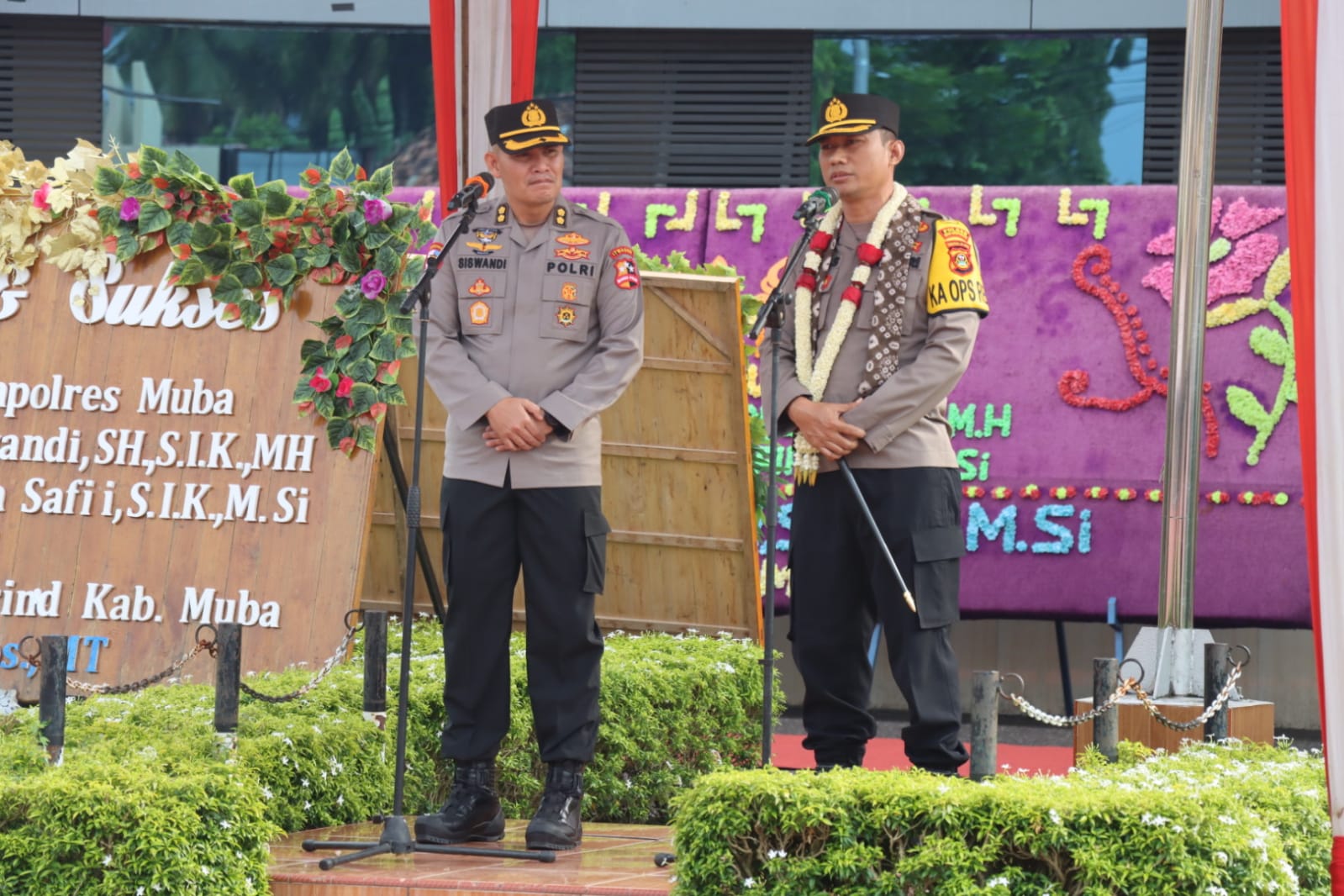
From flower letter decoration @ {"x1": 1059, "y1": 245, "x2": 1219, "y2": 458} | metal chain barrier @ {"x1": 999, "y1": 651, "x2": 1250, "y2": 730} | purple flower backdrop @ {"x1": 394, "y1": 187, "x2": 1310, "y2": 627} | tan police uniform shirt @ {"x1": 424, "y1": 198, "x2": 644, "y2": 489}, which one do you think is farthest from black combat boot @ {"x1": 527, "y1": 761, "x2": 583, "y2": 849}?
flower letter decoration @ {"x1": 1059, "y1": 245, "x2": 1219, "y2": 458}

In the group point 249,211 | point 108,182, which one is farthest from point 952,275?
point 108,182

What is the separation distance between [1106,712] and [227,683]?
204 centimetres

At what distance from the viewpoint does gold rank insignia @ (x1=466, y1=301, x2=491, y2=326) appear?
151 inches

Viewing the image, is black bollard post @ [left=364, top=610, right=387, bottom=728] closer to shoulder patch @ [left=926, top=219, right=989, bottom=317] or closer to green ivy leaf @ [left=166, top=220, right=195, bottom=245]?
green ivy leaf @ [left=166, top=220, right=195, bottom=245]

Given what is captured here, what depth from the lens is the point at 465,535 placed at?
3.79 m

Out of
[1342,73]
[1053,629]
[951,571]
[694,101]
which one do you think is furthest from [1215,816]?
[694,101]

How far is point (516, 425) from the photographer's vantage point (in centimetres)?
370

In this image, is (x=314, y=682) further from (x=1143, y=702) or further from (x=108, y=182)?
(x=1143, y=702)

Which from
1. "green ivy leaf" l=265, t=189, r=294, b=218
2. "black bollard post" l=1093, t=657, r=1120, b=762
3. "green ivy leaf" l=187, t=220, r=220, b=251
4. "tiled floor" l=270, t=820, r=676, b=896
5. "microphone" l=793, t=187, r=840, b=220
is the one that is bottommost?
"tiled floor" l=270, t=820, r=676, b=896

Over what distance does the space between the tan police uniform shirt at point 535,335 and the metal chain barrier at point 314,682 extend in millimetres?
703

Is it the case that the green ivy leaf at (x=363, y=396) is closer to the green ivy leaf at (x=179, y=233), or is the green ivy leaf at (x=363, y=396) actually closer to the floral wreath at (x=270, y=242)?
the floral wreath at (x=270, y=242)

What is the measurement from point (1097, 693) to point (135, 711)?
227cm

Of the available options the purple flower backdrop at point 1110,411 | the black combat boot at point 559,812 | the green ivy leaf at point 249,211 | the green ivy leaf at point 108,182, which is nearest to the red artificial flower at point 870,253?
the black combat boot at point 559,812

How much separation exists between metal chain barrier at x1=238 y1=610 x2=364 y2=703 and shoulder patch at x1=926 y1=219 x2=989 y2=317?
5.58 feet
